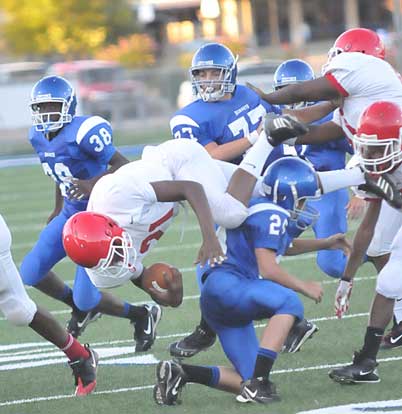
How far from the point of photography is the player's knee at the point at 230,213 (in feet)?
15.6

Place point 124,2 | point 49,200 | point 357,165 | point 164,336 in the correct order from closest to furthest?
point 357,165 < point 164,336 < point 49,200 < point 124,2

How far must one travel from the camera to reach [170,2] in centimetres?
3725

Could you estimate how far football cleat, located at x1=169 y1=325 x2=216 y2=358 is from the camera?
5789mm

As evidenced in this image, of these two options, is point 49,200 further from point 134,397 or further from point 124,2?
point 124,2

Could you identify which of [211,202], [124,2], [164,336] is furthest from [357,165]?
[124,2]

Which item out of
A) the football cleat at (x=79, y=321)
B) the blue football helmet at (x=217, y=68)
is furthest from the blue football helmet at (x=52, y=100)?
the football cleat at (x=79, y=321)

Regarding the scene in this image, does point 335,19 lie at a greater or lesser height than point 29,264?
lesser

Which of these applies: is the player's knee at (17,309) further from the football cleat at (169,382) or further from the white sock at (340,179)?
the white sock at (340,179)

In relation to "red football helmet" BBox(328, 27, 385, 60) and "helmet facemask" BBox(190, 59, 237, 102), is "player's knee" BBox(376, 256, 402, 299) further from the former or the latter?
"helmet facemask" BBox(190, 59, 237, 102)

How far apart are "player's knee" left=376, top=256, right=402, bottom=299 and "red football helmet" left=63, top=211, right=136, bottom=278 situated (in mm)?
1106

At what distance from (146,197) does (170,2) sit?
33.1 m

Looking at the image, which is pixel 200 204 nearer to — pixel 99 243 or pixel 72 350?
pixel 99 243

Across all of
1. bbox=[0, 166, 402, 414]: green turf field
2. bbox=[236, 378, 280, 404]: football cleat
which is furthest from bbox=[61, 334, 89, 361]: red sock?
bbox=[236, 378, 280, 404]: football cleat

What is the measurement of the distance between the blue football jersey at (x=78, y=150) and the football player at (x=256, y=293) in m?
1.51
